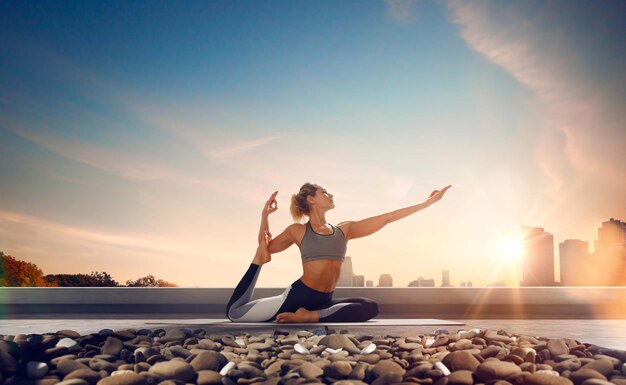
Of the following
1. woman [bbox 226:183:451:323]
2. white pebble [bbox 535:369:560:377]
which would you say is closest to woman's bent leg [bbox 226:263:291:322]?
woman [bbox 226:183:451:323]

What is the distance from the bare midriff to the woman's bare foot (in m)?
0.22

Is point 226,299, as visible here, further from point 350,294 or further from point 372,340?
point 372,340

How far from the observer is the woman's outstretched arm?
5.46 metres

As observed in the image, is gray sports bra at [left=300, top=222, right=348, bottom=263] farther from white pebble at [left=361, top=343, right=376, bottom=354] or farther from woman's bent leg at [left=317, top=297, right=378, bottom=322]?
white pebble at [left=361, top=343, right=376, bottom=354]

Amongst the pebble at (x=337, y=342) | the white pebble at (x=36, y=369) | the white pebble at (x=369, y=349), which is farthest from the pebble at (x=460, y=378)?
the white pebble at (x=36, y=369)

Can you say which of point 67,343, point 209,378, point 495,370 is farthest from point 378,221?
point 209,378

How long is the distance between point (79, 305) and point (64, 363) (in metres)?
5.21

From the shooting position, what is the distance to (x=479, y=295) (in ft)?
25.2

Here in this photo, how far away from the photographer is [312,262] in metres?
5.35

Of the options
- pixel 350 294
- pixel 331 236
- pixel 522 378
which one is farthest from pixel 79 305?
pixel 522 378

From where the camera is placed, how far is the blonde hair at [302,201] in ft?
18.0

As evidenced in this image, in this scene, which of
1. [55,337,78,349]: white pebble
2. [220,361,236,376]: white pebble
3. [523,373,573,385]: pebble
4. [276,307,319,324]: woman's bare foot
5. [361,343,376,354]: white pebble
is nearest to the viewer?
[523,373,573,385]: pebble

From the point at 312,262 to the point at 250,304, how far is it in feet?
2.30

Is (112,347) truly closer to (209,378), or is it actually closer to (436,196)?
(209,378)
